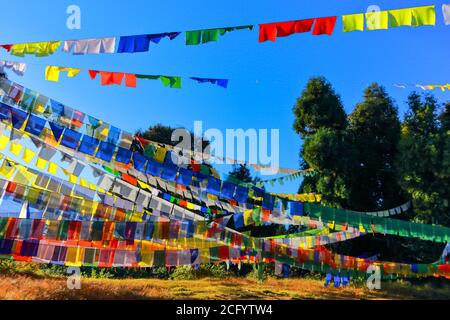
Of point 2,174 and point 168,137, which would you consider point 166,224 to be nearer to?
point 2,174

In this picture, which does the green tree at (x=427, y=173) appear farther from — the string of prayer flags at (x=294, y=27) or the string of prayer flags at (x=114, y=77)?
the string of prayer flags at (x=114, y=77)

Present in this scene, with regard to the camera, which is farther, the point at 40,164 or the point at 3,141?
the point at 40,164

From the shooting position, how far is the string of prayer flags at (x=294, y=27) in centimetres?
778

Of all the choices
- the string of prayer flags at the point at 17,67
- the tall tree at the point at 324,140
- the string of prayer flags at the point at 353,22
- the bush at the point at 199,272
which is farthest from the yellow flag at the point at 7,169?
the tall tree at the point at 324,140

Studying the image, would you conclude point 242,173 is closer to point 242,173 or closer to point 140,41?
point 242,173

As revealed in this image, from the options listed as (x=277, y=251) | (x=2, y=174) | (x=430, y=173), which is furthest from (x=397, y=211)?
(x=2, y=174)

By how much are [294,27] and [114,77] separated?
4.03m

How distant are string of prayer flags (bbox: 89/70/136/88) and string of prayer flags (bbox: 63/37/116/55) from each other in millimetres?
664

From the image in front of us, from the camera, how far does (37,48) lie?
8.74 meters

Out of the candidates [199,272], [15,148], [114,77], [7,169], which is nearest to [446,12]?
[114,77]

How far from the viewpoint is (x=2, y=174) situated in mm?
10492

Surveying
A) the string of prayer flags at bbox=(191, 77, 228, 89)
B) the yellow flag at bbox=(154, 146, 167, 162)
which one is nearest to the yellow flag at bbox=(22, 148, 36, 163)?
the yellow flag at bbox=(154, 146, 167, 162)

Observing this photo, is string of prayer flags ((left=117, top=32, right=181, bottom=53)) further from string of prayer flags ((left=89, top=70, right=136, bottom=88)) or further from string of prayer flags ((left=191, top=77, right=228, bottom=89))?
string of prayer flags ((left=191, top=77, right=228, bottom=89))
